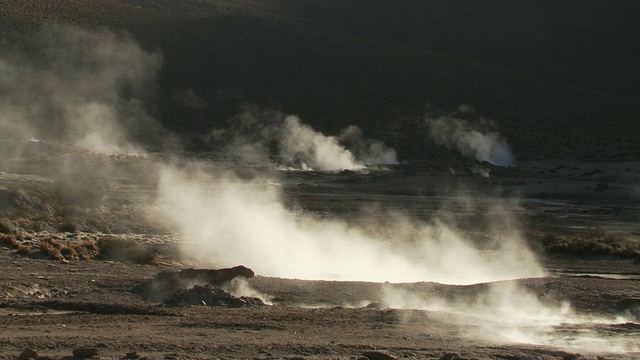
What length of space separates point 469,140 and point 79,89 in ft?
78.8

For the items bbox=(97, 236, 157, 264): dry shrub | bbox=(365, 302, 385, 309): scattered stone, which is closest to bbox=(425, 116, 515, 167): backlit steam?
bbox=(97, 236, 157, 264): dry shrub

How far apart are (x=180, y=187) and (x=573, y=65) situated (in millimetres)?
73121

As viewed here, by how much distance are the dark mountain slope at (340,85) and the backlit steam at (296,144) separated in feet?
4.38

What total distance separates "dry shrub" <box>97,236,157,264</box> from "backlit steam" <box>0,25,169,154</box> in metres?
29.5

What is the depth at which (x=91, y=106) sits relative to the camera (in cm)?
5800

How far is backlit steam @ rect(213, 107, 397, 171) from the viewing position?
5422 centimetres

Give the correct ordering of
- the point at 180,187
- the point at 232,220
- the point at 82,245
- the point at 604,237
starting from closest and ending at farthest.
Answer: the point at 82,245, the point at 604,237, the point at 232,220, the point at 180,187

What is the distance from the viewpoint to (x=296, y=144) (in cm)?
5816

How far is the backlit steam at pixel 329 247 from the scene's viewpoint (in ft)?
69.9

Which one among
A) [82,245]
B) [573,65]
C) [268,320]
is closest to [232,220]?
[82,245]

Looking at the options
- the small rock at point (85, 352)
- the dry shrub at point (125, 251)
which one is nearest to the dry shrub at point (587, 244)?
the dry shrub at point (125, 251)

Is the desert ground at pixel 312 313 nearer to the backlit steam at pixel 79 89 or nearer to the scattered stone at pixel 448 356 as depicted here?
the scattered stone at pixel 448 356

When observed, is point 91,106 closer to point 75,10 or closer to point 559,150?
point 75,10

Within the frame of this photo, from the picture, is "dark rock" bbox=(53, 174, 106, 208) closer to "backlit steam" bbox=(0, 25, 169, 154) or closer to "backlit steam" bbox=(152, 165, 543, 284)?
"backlit steam" bbox=(152, 165, 543, 284)
